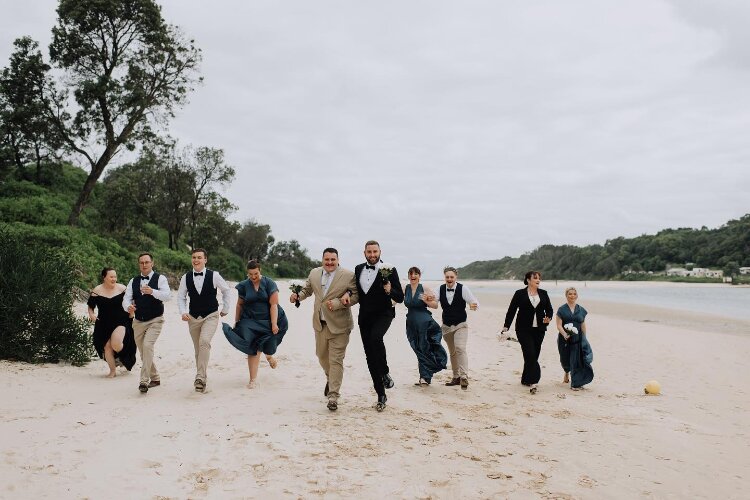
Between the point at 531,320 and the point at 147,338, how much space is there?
6.01 metres

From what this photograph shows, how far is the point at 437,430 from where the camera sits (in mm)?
6348

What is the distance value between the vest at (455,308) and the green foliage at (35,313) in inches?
248

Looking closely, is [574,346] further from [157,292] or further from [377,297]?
[157,292]

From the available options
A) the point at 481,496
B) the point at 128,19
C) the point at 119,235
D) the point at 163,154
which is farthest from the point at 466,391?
the point at 163,154

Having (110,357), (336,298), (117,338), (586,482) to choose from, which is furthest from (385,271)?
(110,357)

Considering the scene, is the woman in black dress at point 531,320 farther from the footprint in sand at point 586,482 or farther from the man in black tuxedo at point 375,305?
the footprint in sand at point 586,482

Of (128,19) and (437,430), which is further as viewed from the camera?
(128,19)

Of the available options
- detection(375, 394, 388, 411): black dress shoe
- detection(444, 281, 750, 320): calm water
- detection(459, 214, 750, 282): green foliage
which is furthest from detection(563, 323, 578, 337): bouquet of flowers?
detection(459, 214, 750, 282): green foliage

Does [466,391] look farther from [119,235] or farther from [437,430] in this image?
[119,235]

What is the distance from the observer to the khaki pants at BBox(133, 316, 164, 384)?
7.80 meters

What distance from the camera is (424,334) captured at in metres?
8.87

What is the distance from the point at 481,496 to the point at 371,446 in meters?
1.45

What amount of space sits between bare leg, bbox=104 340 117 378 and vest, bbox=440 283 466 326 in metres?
5.40

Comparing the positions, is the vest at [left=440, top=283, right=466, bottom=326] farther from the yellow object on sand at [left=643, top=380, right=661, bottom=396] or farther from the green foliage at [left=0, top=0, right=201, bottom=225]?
the green foliage at [left=0, top=0, right=201, bottom=225]
